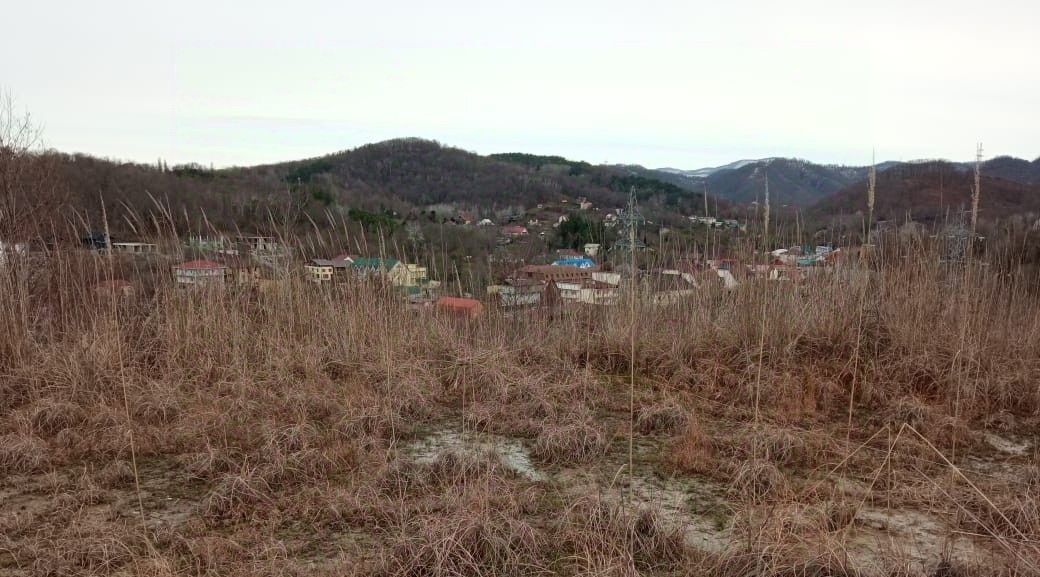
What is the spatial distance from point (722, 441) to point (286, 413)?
2342mm

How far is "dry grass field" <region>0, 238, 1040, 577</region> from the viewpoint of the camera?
1824 millimetres

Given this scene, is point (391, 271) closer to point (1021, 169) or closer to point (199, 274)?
point (199, 274)

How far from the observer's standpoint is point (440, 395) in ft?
11.7

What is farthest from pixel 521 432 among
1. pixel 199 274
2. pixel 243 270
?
pixel 199 274

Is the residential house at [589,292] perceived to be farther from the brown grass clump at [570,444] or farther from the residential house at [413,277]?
the brown grass clump at [570,444]

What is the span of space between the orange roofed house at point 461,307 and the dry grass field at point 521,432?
0.44ft

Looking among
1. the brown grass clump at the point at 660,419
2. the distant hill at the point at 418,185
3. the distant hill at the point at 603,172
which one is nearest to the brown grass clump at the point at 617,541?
the brown grass clump at the point at 660,419

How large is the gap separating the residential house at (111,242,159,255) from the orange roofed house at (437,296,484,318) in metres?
2.31

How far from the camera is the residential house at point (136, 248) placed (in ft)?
14.4

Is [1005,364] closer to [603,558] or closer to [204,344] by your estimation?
[603,558]

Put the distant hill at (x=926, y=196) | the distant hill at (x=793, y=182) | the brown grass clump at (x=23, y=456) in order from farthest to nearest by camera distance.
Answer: the distant hill at (x=793, y=182) < the distant hill at (x=926, y=196) < the brown grass clump at (x=23, y=456)

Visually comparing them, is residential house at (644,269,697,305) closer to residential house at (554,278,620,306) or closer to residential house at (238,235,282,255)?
residential house at (554,278,620,306)

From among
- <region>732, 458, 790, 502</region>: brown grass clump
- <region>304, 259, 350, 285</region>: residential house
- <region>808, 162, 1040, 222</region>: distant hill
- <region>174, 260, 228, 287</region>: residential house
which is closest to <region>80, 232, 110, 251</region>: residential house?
<region>174, 260, 228, 287</region>: residential house

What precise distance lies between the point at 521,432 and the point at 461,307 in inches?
72.8
